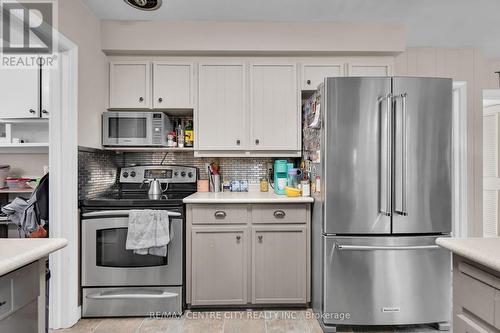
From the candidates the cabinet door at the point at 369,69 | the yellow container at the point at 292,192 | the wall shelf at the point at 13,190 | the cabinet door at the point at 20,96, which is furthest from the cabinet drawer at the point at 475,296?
the wall shelf at the point at 13,190

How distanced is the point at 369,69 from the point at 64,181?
2699mm

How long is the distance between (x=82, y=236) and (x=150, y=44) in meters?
1.70

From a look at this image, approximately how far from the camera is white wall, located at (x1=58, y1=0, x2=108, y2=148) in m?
2.14

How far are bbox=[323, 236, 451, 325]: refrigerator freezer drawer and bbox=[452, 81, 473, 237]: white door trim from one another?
4.49ft

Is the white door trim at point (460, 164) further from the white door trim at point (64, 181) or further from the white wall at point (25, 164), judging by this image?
the white wall at point (25, 164)

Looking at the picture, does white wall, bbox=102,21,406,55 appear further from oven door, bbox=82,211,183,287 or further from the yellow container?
oven door, bbox=82,211,183,287

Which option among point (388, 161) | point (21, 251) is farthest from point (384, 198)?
point (21, 251)

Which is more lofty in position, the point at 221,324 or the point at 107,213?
the point at 107,213

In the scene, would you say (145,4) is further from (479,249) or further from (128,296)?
(479,249)

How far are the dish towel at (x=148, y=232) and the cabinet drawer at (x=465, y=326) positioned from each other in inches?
69.3

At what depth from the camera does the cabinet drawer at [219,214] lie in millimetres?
2316

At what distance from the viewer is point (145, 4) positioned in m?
2.24

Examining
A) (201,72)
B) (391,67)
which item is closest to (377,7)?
(391,67)

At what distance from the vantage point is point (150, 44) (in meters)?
2.61
